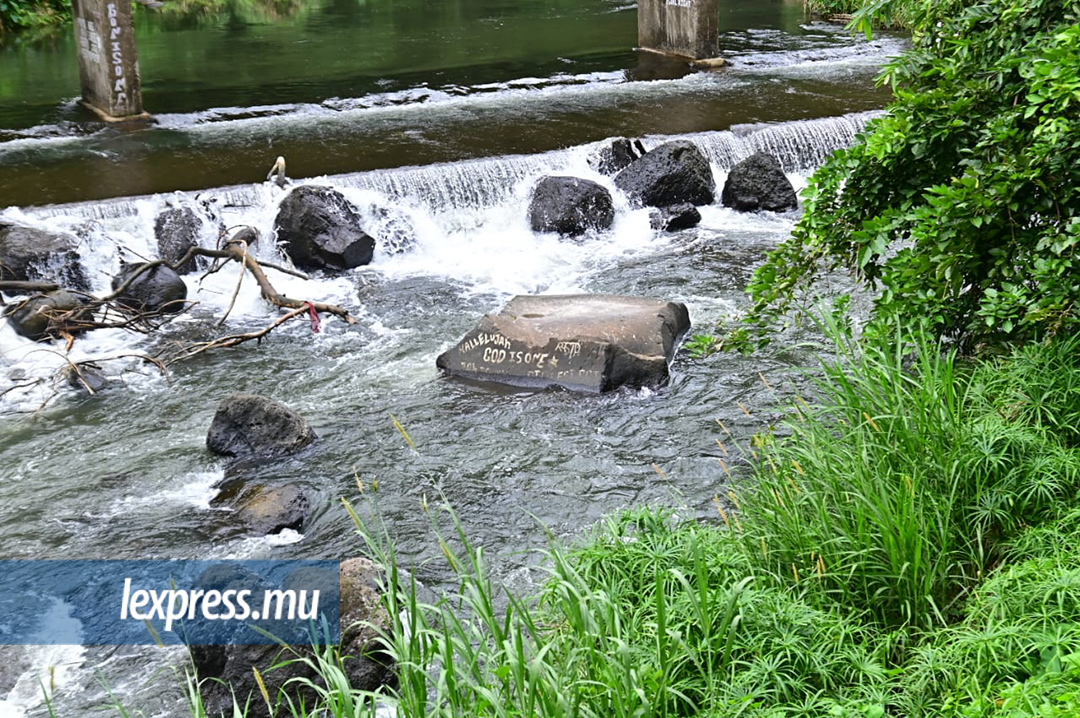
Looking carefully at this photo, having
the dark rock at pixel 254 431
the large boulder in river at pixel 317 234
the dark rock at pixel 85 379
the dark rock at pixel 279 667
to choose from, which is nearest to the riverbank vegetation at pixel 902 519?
the dark rock at pixel 279 667

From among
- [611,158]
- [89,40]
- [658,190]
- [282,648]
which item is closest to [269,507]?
[282,648]

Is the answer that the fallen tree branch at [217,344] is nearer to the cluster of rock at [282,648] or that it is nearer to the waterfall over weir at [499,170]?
the cluster of rock at [282,648]

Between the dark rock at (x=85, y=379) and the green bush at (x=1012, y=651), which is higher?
the green bush at (x=1012, y=651)

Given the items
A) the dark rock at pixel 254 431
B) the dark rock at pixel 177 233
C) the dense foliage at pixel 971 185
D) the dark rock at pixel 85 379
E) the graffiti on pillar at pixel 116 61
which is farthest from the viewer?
the graffiti on pillar at pixel 116 61

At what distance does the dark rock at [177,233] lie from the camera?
10.6m

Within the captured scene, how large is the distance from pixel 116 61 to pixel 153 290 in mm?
5636

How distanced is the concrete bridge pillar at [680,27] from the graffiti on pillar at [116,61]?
8.43m

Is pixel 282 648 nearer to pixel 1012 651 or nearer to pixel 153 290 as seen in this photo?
pixel 1012 651

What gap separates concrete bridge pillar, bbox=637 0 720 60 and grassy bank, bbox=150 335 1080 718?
1325cm

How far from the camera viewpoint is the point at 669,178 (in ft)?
40.0

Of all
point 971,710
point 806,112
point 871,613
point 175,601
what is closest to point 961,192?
point 871,613

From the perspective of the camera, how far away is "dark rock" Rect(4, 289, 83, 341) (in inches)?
349

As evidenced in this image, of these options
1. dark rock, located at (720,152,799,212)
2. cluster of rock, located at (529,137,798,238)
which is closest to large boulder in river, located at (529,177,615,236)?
cluster of rock, located at (529,137,798,238)

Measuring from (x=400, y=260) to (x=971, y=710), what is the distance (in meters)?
8.62
